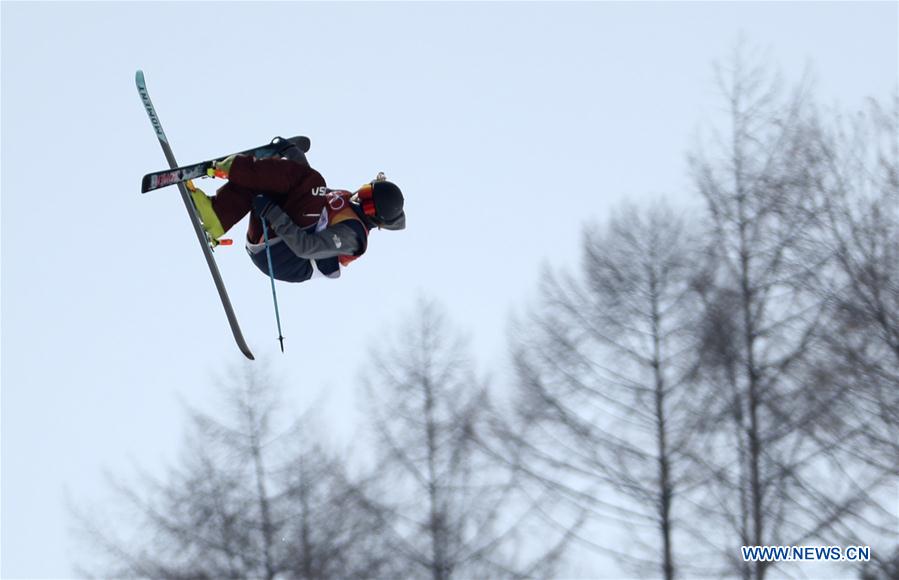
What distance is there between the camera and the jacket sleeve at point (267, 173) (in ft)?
33.6

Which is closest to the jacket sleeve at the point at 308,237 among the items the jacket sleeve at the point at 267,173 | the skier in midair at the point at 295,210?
the skier in midair at the point at 295,210

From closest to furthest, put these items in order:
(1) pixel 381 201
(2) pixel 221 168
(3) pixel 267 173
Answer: (3) pixel 267 173 < (2) pixel 221 168 < (1) pixel 381 201

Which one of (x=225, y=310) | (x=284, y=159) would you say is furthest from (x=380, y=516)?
(x=284, y=159)

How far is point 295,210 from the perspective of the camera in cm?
1038

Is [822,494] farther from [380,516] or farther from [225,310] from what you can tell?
[225,310]

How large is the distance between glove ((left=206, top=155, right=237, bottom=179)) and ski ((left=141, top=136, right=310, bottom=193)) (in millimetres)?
26

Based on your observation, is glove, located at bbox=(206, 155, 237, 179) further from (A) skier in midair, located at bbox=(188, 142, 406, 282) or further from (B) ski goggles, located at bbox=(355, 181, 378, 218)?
(B) ski goggles, located at bbox=(355, 181, 378, 218)

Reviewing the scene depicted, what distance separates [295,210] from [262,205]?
0.71 ft

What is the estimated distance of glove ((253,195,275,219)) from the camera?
10375mm

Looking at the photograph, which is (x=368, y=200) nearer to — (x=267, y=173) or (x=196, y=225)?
(x=267, y=173)

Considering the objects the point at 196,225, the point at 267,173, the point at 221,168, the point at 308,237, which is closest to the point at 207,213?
the point at 196,225

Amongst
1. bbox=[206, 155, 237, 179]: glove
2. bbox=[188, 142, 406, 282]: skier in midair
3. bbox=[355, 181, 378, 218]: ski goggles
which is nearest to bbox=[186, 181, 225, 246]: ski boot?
bbox=[188, 142, 406, 282]: skier in midair

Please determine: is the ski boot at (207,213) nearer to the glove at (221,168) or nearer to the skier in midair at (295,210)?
the skier in midair at (295,210)

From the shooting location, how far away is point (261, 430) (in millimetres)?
15578
